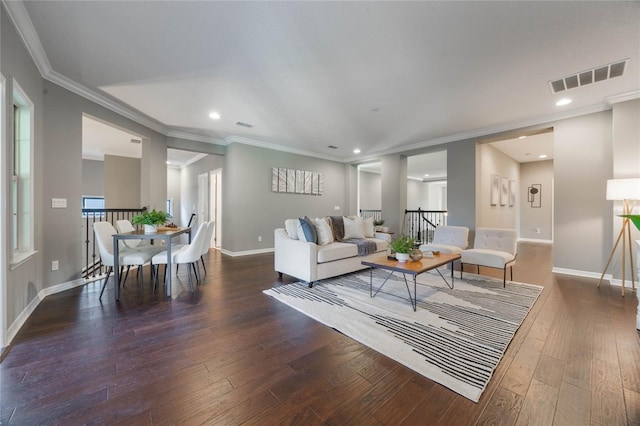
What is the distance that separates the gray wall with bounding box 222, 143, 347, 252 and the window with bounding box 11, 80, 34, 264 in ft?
10.6

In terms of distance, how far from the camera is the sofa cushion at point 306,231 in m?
3.50

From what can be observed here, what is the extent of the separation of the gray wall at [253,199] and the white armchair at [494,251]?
4193 mm

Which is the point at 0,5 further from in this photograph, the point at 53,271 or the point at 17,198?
the point at 53,271

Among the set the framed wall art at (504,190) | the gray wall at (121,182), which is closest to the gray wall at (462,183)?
the framed wall art at (504,190)

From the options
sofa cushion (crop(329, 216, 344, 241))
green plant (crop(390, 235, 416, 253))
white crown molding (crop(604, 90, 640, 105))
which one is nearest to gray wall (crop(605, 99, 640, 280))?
white crown molding (crop(604, 90, 640, 105))

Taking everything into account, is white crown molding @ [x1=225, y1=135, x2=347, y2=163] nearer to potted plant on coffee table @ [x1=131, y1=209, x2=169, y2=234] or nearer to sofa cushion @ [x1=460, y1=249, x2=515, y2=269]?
potted plant on coffee table @ [x1=131, y1=209, x2=169, y2=234]

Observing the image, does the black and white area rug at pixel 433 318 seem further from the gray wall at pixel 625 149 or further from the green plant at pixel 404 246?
the gray wall at pixel 625 149

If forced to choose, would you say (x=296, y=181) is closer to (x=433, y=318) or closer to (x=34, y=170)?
(x=34, y=170)

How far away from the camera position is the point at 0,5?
6.25 ft

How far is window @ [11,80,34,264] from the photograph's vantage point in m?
2.53

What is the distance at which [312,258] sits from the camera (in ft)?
10.9

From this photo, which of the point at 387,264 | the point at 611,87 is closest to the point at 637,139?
the point at 611,87

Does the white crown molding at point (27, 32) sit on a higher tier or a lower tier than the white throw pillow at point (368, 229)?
higher

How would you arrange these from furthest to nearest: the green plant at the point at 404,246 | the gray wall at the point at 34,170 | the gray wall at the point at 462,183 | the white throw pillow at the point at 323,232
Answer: the gray wall at the point at 462,183, the white throw pillow at the point at 323,232, the green plant at the point at 404,246, the gray wall at the point at 34,170
